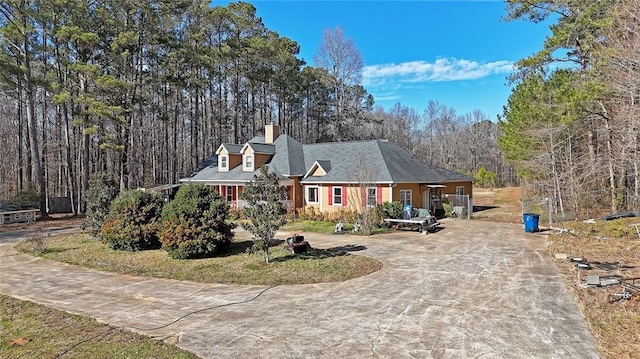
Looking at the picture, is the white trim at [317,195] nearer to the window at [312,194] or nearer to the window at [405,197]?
the window at [312,194]

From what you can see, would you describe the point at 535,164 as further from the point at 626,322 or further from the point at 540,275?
the point at 626,322

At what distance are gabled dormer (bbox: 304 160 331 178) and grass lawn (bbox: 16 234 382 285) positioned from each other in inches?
376

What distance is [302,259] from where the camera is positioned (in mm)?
12180

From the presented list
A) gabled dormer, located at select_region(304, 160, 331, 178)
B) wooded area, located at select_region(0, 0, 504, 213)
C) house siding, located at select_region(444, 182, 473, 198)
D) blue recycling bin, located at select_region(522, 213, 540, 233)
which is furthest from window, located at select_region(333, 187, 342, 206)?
wooded area, located at select_region(0, 0, 504, 213)

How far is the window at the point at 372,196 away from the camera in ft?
67.6

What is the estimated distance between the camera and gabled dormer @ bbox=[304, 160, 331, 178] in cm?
2362

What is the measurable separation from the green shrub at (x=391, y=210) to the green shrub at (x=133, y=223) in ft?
34.9

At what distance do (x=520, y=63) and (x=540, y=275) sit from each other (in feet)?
45.6

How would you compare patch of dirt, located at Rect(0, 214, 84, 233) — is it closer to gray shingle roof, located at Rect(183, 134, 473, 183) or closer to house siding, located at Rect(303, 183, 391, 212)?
gray shingle roof, located at Rect(183, 134, 473, 183)

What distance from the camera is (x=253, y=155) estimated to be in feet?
83.8

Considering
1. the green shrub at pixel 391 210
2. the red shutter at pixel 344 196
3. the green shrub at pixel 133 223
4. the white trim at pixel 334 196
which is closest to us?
the green shrub at pixel 133 223

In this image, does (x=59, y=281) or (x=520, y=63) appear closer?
(x=59, y=281)

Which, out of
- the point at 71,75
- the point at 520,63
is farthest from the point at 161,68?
the point at 520,63

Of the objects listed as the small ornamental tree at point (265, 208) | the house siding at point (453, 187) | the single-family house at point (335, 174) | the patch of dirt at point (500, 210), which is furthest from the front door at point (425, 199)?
the small ornamental tree at point (265, 208)
